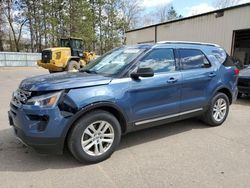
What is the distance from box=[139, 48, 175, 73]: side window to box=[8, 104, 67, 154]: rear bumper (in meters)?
1.66

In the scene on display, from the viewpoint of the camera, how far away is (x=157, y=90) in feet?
13.7

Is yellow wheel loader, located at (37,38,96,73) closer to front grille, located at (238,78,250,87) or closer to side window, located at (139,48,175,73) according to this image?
front grille, located at (238,78,250,87)

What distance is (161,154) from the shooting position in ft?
12.9

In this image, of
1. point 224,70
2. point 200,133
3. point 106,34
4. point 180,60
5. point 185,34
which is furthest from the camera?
point 106,34

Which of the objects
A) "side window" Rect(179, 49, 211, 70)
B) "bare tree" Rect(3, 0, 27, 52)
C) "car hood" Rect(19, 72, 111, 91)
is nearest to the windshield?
"car hood" Rect(19, 72, 111, 91)

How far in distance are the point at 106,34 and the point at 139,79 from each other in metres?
41.8

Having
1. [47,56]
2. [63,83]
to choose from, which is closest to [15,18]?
[47,56]

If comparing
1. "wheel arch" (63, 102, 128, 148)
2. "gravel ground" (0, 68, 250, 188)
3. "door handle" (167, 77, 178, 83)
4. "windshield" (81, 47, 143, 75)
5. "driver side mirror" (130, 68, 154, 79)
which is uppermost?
"windshield" (81, 47, 143, 75)

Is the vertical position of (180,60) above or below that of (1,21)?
below

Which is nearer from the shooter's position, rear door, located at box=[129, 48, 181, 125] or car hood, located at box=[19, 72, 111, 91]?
car hood, located at box=[19, 72, 111, 91]

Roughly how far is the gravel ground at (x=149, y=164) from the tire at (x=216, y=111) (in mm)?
452

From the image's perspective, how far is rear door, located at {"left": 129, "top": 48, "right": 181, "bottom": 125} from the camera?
396 centimetres

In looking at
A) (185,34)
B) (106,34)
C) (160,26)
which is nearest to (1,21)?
(106,34)

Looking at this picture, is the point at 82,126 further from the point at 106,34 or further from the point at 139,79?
the point at 106,34
